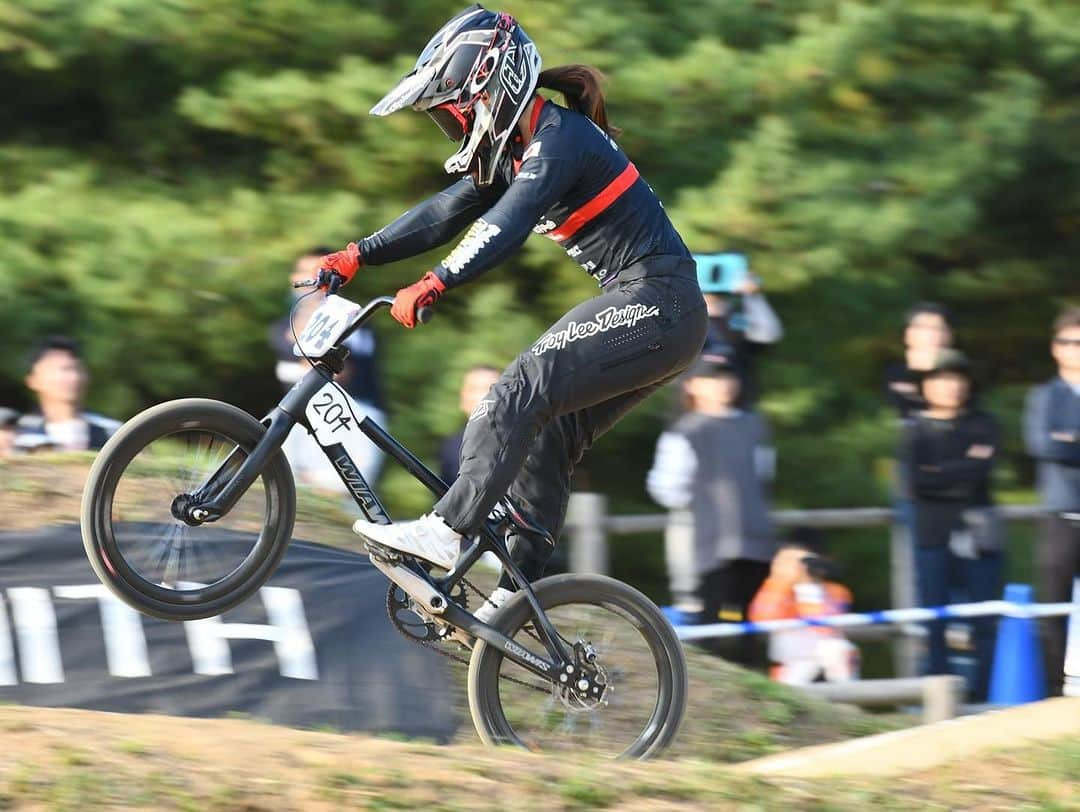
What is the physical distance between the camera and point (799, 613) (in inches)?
290

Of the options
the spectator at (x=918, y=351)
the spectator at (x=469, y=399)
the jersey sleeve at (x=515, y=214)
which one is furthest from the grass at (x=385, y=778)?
the spectator at (x=918, y=351)

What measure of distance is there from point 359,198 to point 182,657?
4507 mm

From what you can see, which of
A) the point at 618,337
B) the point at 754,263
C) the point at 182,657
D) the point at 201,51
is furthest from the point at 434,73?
the point at 201,51

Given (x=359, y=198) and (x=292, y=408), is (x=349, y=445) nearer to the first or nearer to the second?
(x=292, y=408)

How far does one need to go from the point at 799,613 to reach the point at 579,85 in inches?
130

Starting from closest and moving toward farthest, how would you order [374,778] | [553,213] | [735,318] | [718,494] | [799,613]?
[374,778], [553,213], [718,494], [799,613], [735,318]

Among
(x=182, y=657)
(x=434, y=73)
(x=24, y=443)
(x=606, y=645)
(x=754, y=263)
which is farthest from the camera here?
(x=754, y=263)

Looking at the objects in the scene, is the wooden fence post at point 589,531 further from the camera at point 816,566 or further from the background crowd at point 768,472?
the camera at point 816,566

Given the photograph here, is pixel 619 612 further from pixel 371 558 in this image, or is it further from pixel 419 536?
pixel 371 558

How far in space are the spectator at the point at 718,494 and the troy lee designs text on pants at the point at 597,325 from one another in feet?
8.16

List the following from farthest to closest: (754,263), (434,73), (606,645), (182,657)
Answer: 1. (754,263)
2. (182,657)
3. (606,645)
4. (434,73)

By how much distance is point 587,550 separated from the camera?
7.50m

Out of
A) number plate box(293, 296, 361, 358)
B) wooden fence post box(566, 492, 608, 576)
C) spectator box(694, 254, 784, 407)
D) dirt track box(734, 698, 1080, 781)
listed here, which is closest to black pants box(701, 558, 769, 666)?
wooden fence post box(566, 492, 608, 576)

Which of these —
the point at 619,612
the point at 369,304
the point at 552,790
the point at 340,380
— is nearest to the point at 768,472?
the point at 340,380
